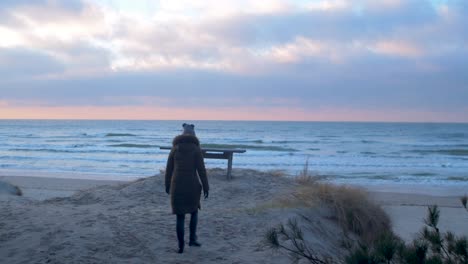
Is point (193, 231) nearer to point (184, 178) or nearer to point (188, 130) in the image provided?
point (184, 178)

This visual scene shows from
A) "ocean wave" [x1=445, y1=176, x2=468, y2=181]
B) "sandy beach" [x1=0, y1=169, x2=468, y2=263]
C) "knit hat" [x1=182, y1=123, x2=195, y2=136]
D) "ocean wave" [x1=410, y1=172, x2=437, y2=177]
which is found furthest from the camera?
"ocean wave" [x1=410, y1=172, x2=437, y2=177]

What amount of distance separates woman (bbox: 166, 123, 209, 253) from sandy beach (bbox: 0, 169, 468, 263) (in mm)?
549

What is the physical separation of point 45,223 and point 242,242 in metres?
2.65

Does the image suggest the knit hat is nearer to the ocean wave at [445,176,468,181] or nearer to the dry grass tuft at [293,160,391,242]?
the dry grass tuft at [293,160,391,242]

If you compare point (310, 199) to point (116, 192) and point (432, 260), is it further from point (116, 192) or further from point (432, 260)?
point (432, 260)

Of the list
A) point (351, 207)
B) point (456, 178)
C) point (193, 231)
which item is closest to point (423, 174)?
point (456, 178)

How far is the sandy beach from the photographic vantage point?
5949 mm

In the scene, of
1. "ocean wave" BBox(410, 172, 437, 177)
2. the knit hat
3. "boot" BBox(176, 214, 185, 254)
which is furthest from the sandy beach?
"ocean wave" BBox(410, 172, 437, 177)

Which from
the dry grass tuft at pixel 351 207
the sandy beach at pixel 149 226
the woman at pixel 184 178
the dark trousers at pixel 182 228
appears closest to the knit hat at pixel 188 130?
the woman at pixel 184 178

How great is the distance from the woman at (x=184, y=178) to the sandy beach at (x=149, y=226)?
1.80ft

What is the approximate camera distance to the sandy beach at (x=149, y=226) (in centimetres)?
595

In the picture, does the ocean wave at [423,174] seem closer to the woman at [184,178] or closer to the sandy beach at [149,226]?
the sandy beach at [149,226]

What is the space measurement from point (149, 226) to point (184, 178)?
146cm

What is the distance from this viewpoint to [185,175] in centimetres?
602
